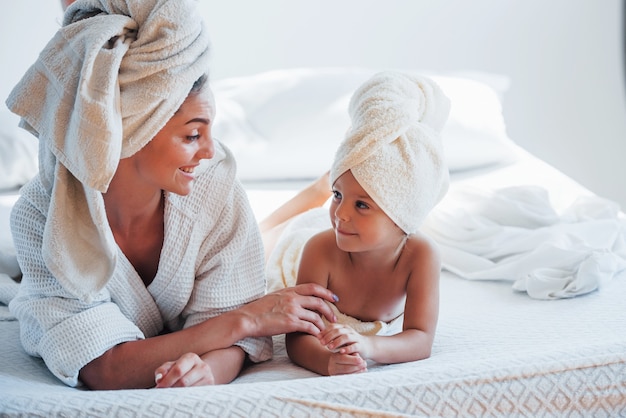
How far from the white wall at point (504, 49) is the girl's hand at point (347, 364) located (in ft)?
7.45

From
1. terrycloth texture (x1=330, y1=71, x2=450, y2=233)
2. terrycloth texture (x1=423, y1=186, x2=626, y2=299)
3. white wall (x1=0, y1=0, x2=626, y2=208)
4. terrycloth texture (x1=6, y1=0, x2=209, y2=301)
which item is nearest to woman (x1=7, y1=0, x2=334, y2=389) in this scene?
terrycloth texture (x1=6, y1=0, x2=209, y2=301)

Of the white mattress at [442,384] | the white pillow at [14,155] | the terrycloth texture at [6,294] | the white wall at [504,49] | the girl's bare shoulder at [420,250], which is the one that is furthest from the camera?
the white wall at [504,49]

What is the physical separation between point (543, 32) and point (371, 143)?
2.52 meters

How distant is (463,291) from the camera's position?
2.02 meters

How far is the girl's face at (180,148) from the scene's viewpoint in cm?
142

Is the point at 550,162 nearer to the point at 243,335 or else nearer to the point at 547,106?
the point at 547,106

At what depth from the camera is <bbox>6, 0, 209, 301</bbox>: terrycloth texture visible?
4.19ft

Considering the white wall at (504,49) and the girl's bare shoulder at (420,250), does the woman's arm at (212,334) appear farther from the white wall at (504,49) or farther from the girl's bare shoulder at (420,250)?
the white wall at (504,49)

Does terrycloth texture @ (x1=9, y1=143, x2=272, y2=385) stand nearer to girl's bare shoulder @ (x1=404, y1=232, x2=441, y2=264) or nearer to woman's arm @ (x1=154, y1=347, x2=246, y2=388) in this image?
woman's arm @ (x1=154, y1=347, x2=246, y2=388)

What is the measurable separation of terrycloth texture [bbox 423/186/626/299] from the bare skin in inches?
16.7

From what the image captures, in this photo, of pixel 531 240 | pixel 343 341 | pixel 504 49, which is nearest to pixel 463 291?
pixel 531 240

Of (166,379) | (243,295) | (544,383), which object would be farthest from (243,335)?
(544,383)

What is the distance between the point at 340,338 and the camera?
1.42 meters

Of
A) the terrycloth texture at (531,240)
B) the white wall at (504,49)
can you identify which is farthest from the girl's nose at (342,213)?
the white wall at (504,49)
